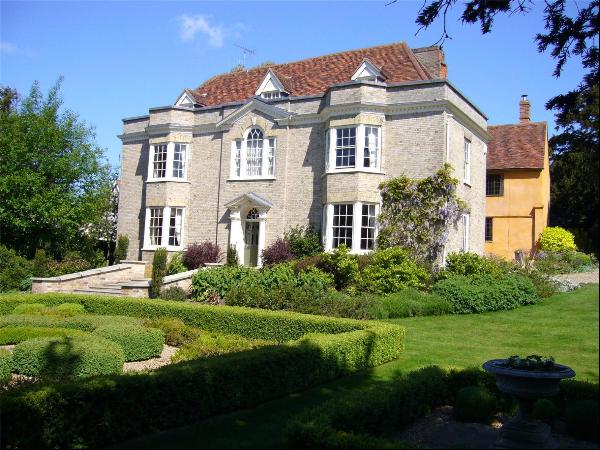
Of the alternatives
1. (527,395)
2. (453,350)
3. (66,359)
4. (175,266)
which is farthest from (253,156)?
(527,395)

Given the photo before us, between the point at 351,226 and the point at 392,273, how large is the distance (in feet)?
12.2

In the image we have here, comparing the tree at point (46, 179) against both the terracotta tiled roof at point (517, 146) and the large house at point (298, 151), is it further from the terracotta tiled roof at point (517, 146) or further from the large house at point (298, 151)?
the terracotta tiled roof at point (517, 146)

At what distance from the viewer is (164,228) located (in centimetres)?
2731

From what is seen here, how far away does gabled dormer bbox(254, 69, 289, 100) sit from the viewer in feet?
87.5

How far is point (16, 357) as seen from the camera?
10.6 m

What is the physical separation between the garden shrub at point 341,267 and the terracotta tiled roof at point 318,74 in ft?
25.4

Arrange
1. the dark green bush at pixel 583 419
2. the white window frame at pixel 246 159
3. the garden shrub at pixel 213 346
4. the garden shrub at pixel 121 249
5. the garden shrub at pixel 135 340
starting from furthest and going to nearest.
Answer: the garden shrub at pixel 121 249 < the white window frame at pixel 246 159 < the garden shrub at pixel 135 340 < the garden shrub at pixel 213 346 < the dark green bush at pixel 583 419

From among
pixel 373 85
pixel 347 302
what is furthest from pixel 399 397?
pixel 373 85

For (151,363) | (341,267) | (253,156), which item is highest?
(253,156)

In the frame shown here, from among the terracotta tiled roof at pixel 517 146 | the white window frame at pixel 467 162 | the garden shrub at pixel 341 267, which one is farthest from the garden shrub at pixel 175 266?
the terracotta tiled roof at pixel 517 146

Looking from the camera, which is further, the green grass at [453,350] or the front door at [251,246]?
the front door at [251,246]

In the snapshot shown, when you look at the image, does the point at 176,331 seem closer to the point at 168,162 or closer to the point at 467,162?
the point at 168,162

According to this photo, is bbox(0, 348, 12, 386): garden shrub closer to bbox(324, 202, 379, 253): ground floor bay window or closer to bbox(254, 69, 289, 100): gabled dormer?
bbox(324, 202, 379, 253): ground floor bay window

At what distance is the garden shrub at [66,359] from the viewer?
10.1m
